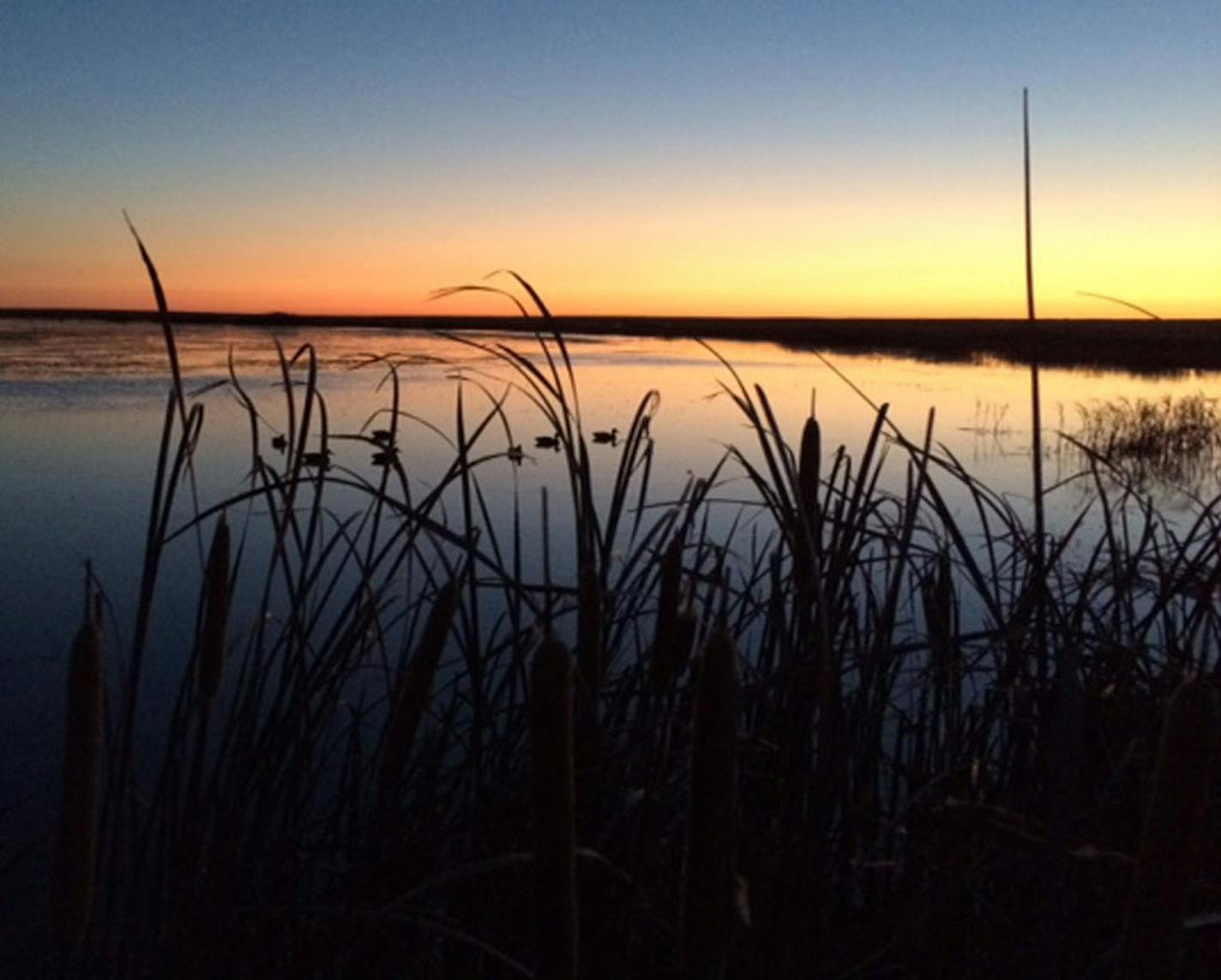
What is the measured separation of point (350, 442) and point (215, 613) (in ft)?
41.6

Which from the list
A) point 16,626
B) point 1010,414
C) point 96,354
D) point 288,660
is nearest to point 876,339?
point 96,354

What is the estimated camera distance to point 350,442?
13789 mm

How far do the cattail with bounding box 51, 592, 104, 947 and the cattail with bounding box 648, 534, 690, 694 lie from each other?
0.66 meters

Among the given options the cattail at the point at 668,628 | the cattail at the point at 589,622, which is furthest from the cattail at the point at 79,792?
the cattail at the point at 668,628

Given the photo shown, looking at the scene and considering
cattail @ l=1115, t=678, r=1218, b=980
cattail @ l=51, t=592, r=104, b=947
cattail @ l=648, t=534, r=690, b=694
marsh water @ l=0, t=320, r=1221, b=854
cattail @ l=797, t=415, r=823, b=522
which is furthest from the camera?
marsh water @ l=0, t=320, r=1221, b=854

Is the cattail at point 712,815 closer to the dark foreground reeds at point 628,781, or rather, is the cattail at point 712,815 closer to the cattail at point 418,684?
the dark foreground reeds at point 628,781

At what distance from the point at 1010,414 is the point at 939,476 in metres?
11.7

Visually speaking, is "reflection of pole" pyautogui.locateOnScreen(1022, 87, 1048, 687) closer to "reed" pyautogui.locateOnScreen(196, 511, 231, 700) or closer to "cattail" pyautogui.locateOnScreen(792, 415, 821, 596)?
"cattail" pyautogui.locateOnScreen(792, 415, 821, 596)

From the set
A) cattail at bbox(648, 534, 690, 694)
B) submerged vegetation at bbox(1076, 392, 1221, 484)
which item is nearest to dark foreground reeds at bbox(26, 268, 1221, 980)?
cattail at bbox(648, 534, 690, 694)

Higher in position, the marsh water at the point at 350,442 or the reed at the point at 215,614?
the reed at the point at 215,614

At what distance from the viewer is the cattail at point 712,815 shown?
0.92 m

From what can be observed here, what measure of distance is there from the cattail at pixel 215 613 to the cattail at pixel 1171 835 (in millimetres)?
937

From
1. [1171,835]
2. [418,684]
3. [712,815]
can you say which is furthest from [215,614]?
Answer: [1171,835]

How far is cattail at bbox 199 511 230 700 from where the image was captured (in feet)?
4.49
